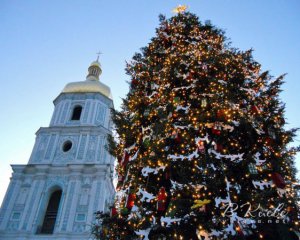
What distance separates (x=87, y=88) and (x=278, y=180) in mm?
21106

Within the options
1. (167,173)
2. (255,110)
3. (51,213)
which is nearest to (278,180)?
(255,110)

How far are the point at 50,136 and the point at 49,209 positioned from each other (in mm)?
5866

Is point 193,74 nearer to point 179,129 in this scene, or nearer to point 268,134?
point 179,129

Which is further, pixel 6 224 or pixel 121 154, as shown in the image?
pixel 6 224

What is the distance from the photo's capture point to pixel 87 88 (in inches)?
974

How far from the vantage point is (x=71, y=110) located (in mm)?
23328

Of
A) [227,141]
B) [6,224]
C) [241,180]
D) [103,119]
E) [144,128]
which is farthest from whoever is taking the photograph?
[103,119]

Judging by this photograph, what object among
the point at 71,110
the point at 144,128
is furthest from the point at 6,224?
the point at 144,128

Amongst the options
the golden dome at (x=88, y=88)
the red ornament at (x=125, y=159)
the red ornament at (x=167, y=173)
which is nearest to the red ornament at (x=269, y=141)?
the red ornament at (x=167, y=173)

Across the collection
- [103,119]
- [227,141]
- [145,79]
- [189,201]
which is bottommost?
[189,201]

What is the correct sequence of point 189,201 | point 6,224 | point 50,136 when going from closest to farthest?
point 189,201
point 6,224
point 50,136

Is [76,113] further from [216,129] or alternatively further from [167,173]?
[216,129]

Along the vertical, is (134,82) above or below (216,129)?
above

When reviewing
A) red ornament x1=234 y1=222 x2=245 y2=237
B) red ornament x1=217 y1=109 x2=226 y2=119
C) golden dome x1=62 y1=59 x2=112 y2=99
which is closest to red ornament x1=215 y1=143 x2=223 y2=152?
red ornament x1=217 y1=109 x2=226 y2=119
